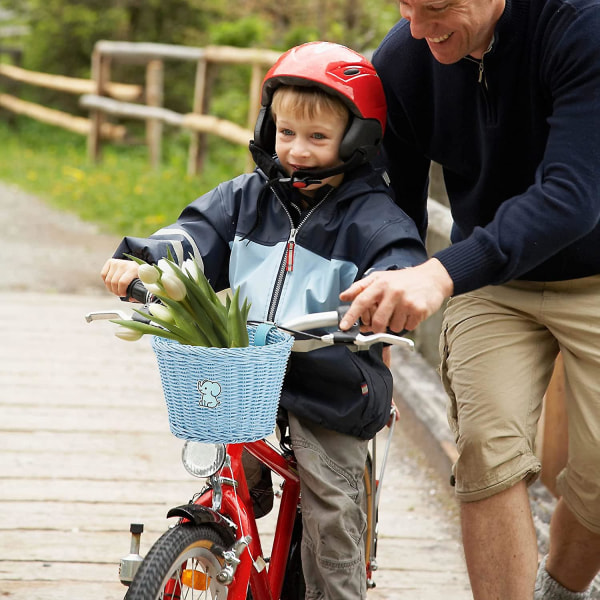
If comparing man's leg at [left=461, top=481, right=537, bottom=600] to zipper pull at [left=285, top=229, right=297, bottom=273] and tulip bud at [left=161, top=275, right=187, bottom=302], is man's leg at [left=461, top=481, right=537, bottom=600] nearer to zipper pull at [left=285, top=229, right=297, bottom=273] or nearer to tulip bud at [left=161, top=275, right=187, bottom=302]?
zipper pull at [left=285, top=229, right=297, bottom=273]

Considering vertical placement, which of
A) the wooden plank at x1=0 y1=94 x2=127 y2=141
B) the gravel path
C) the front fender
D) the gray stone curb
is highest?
the front fender

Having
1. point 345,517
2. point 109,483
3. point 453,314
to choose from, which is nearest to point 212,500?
point 345,517

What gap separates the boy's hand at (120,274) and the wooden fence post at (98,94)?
12.8 metres

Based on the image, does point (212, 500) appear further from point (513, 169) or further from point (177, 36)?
point (177, 36)

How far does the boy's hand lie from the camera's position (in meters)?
2.57

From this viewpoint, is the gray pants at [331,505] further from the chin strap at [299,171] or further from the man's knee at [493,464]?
the chin strap at [299,171]

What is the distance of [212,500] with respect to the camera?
8.44ft

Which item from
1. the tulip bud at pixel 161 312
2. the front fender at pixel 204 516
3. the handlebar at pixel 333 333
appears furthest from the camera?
the front fender at pixel 204 516

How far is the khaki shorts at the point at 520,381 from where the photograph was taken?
286 centimetres

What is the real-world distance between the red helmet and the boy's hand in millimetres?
603

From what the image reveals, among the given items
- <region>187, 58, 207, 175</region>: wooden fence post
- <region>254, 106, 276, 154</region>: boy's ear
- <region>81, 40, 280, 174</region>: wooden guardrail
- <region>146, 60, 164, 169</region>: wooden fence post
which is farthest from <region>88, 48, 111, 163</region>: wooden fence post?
<region>254, 106, 276, 154</region>: boy's ear

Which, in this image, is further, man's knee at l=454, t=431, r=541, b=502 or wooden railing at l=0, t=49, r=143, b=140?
wooden railing at l=0, t=49, r=143, b=140

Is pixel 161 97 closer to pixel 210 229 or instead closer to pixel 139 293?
pixel 210 229

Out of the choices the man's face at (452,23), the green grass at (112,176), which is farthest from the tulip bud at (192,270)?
the green grass at (112,176)
